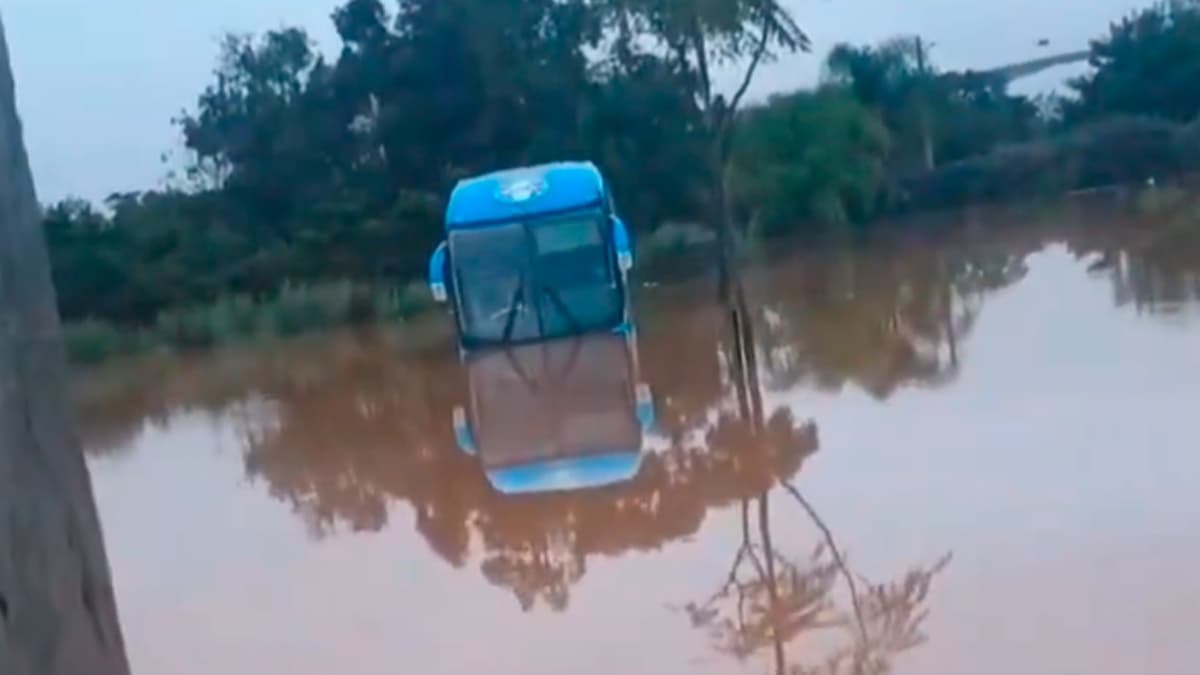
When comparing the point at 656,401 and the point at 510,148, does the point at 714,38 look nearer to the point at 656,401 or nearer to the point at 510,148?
the point at 510,148

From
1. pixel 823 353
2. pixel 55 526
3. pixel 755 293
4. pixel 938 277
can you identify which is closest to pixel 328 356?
pixel 755 293

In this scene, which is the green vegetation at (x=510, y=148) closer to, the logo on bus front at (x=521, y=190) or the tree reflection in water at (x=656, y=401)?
the tree reflection in water at (x=656, y=401)

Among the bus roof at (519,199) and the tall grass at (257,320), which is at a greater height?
the bus roof at (519,199)

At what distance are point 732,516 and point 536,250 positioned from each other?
7700 millimetres

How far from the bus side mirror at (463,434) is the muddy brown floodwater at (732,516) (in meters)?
0.08

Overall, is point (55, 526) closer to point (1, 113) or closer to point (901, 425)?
point (1, 113)

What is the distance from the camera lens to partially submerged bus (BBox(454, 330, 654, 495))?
8766 millimetres

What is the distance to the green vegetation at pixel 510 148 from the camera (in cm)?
2473

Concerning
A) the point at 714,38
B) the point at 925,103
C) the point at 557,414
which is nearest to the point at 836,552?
the point at 557,414

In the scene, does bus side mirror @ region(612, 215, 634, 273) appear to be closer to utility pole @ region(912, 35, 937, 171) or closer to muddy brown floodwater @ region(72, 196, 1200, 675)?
muddy brown floodwater @ region(72, 196, 1200, 675)

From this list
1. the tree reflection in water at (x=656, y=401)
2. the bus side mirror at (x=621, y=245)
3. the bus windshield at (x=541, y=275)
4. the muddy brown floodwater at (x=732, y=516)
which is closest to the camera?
the muddy brown floodwater at (x=732, y=516)

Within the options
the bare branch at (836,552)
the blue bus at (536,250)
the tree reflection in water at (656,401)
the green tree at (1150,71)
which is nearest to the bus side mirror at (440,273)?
the blue bus at (536,250)

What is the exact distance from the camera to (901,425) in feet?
29.5

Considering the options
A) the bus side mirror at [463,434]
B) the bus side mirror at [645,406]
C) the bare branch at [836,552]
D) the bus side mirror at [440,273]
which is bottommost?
the bus side mirror at [645,406]
